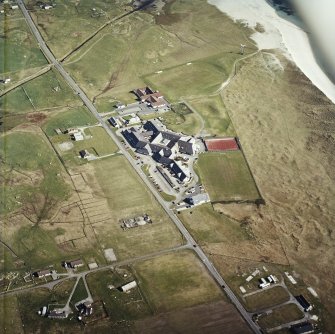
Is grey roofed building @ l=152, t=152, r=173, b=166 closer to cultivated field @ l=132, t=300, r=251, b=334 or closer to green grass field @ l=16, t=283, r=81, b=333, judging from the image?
cultivated field @ l=132, t=300, r=251, b=334

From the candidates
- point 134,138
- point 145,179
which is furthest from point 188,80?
point 145,179

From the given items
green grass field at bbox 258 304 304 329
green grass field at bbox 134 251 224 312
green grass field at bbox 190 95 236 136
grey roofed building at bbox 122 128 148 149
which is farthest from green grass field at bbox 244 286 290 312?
green grass field at bbox 190 95 236 136

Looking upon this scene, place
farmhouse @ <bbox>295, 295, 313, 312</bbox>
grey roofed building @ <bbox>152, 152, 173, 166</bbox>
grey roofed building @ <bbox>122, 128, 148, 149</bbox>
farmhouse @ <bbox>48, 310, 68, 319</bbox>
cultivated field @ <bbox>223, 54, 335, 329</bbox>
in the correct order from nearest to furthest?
farmhouse @ <bbox>48, 310, 68, 319</bbox> < farmhouse @ <bbox>295, 295, 313, 312</bbox> < cultivated field @ <bbox>223, 54, 335, 329</bbox> < grey roofed building @ <bbox>152, 152, 173, 166</bbox> < grey roofed building @ <bbox>122, 128, 148, 149</bbox>

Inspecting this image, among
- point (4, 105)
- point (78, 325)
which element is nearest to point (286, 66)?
point (4, 105)

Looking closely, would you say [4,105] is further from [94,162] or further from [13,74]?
[94,162]

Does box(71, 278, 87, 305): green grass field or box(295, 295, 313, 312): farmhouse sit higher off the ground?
box(295, 295, 313, 312): farmhouse

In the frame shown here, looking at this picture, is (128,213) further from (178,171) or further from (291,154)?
(291,154)

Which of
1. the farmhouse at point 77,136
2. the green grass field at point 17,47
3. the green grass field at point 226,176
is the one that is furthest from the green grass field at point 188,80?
the green grass field at point 17,47

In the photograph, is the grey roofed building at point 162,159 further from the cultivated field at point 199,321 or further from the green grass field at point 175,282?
the cultivated field at point 199,321

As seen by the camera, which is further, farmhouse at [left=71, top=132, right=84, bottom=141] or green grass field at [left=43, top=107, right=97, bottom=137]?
green grass field at [left=43, top=107, right=97, bottom=137]
